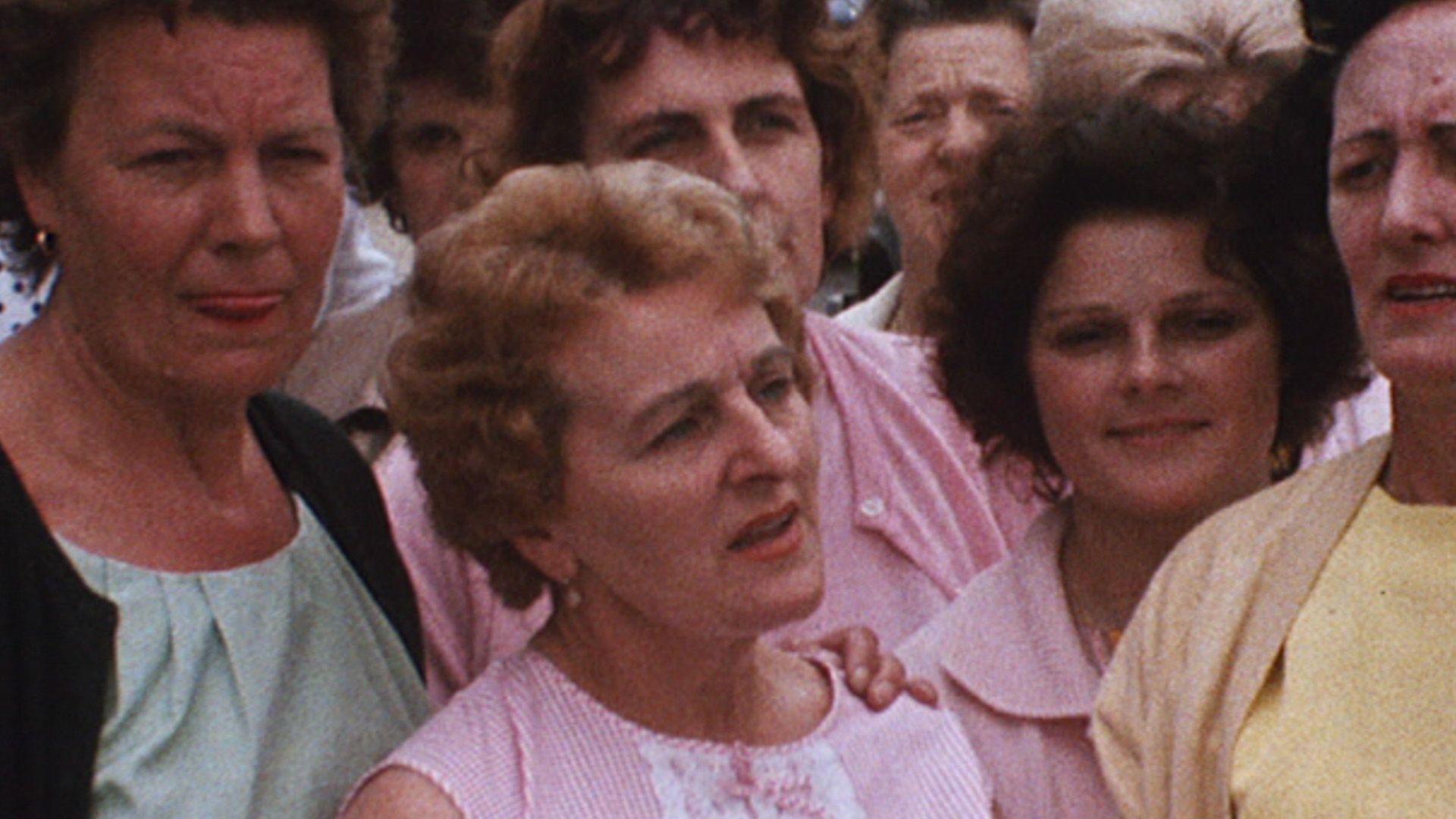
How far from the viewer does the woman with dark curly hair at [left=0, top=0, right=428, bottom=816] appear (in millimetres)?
2768

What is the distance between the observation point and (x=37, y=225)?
2994mm

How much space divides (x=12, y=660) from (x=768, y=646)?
996mm

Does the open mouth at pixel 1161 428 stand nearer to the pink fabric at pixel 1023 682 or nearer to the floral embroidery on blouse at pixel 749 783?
the pink fabric at pixel 1023 682

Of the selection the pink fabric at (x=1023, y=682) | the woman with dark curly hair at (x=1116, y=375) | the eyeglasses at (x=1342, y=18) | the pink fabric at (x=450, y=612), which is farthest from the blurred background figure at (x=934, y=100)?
the eyeglasses at (x=1342, y=18)

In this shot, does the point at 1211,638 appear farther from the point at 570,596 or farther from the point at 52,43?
Answer: the point at 52,43

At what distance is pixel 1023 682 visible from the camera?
3.36 metres

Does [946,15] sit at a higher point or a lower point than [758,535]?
higher

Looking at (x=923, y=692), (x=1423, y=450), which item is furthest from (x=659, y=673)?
(x=1423, y=450)

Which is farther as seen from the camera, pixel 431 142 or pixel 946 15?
pixel 946 15

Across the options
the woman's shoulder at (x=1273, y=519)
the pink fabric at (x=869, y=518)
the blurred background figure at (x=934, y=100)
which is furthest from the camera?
the blurred background figure at (x=934, y=100)

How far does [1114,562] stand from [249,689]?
52.1 inches

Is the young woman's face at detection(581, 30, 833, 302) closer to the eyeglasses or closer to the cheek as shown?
the cheek

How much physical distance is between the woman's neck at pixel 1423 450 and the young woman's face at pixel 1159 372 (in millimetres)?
416

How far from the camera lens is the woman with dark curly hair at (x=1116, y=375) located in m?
3.35
